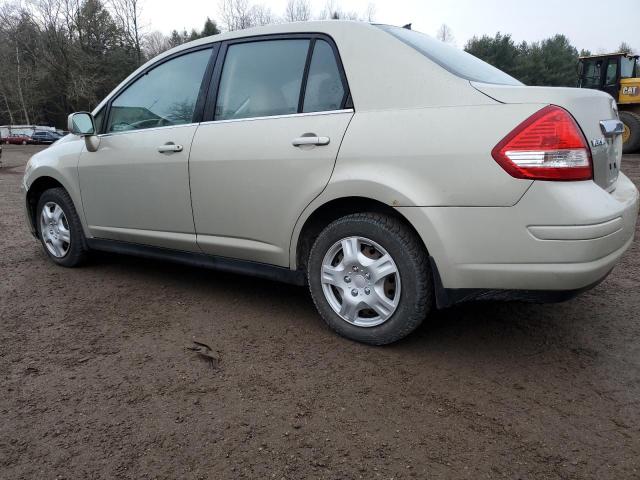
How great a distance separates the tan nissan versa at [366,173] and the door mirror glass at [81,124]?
1 centimetres

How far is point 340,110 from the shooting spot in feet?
8.68

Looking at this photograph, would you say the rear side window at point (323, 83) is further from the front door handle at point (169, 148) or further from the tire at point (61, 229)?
the tire at point (61, 229)

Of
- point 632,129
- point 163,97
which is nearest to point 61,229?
point 163,97

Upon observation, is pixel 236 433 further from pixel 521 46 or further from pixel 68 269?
pixel 521 46

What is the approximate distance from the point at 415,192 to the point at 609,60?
1690cm

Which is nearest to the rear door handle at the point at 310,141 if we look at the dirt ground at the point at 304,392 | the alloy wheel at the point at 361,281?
the alloy wheel at the point at 361,281

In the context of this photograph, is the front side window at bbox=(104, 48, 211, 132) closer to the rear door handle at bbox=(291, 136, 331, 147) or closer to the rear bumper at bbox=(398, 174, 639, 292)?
the rear door handle at bbox=(291, 136, 331, 147)

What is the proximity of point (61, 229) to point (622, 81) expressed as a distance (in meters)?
16.9

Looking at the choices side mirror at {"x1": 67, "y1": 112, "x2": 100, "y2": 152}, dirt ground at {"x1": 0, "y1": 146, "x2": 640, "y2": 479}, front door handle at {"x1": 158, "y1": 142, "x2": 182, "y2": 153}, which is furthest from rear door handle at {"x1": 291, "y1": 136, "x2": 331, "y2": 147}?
side mirror at {"x1": 67, "y1": 112, "x2": 100, "y2": 152}

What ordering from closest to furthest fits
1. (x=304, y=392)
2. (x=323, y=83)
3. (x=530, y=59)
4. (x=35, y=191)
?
(x=304, y=392) < (x=323, y=83) < (x=35, y=191) < (x=530, y=59)

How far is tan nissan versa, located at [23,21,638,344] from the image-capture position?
2164mm

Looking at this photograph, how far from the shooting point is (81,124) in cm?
374

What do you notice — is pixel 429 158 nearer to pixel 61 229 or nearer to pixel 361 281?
pixel 361 281

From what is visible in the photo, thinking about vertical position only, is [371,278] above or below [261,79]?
below
